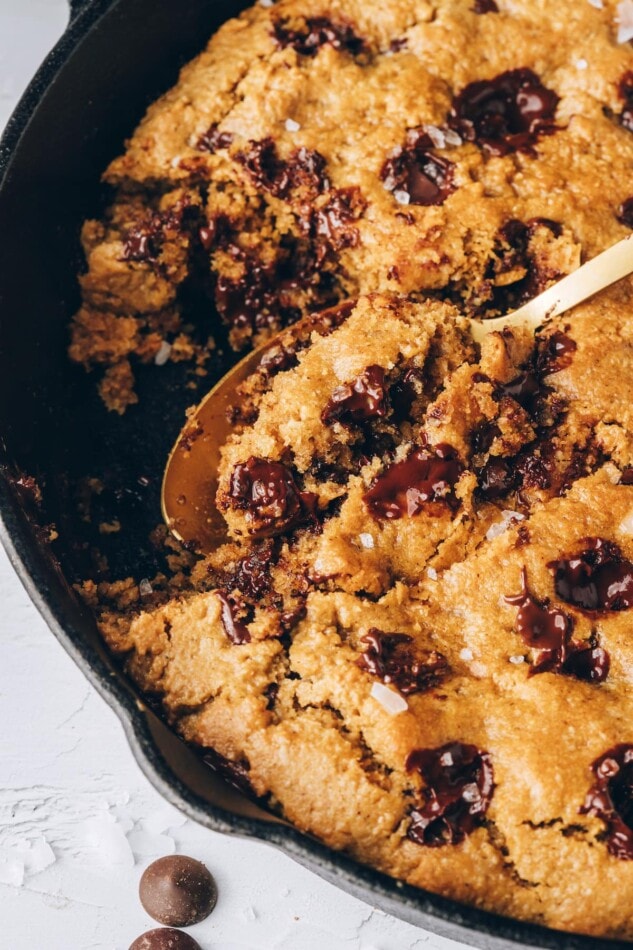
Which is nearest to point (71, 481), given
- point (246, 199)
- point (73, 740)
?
point (73, 740)

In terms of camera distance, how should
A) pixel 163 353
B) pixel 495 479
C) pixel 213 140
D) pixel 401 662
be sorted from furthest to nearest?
pixel 163 353
pixel 213 140
pixel 495 479
pixel 401 662

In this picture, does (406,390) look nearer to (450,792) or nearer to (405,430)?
(405,430)

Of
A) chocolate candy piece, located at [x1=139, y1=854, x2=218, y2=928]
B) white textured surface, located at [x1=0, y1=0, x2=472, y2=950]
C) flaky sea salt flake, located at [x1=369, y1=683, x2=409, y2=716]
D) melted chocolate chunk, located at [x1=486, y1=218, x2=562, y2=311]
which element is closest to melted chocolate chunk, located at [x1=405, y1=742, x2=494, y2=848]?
flaky sea salt flake, located at [x1=369, y1=683, x2=409, y2=716]

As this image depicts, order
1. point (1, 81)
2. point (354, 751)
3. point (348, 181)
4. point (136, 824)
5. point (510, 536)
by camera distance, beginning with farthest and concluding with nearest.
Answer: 1. point (1, 81)
2. point (136, 824)
3. point (348, 181)
4. point (510, 536)
5. point (354, 751)

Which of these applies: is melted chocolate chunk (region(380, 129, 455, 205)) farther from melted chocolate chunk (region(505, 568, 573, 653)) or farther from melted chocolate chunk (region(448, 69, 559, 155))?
melted chocolate chunk (region(505, 568, 573, 653))

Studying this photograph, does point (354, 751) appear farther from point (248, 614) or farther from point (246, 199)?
point (246, 199)

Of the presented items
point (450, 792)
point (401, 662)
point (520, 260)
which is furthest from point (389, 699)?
point (520, 260)

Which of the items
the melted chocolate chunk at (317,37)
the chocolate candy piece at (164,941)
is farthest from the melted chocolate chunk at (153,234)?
the chocolate candy piece at (164,941)
